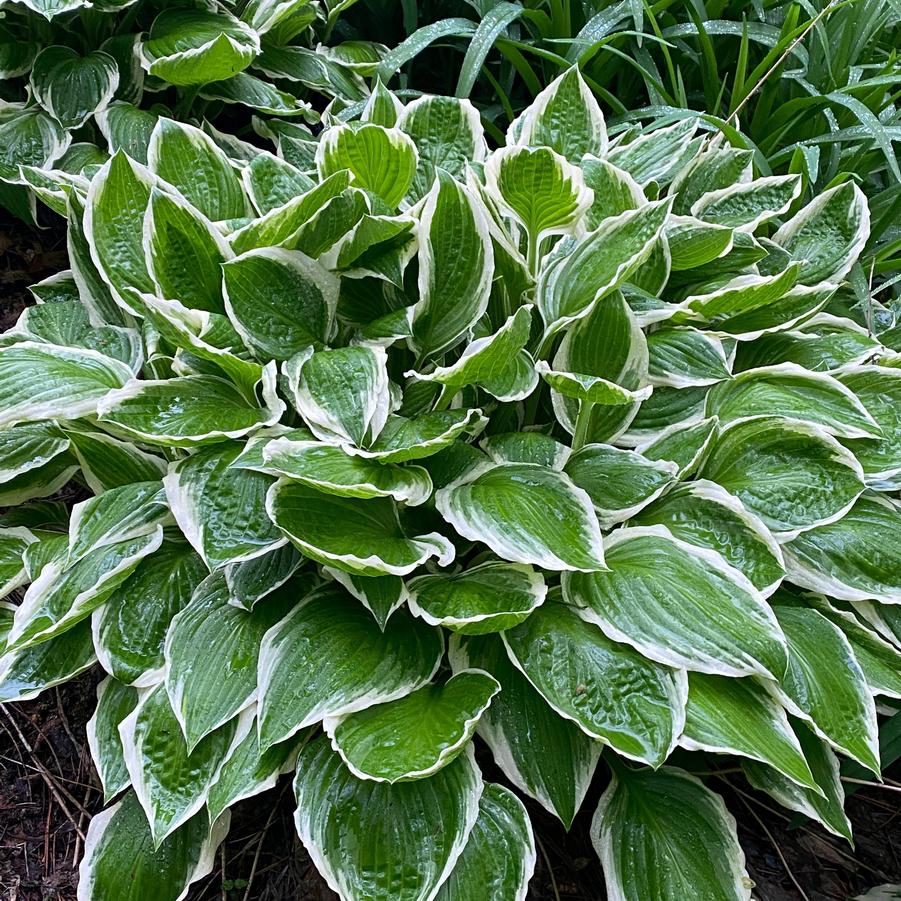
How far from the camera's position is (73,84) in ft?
5.91

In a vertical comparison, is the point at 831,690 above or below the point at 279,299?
below

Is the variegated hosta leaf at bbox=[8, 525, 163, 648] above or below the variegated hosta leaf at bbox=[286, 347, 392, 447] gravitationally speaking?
below

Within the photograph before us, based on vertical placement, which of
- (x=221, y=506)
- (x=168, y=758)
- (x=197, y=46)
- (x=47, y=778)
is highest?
(x=197, y=46)

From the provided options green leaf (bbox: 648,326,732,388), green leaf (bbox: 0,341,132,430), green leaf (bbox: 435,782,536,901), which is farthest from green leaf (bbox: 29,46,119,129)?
green leaf (bbox: 435,782,536,901)

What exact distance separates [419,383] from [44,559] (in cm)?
57

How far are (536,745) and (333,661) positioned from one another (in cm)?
28

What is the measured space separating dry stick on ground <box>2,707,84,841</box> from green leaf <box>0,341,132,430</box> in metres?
0.59

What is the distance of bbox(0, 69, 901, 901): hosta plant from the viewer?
968 millimetres

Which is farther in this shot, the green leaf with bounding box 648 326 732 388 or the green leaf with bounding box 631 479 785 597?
the green leaf with bounding box 648 326 732 388

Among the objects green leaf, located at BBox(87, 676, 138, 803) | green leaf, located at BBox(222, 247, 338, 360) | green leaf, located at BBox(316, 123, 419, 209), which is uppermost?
green leaf, located at BBox(316, 123, 419, 209)

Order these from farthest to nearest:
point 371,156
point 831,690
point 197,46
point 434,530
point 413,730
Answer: point 197,46
point 371,156
point 434,530
point 831,690
point 413,730

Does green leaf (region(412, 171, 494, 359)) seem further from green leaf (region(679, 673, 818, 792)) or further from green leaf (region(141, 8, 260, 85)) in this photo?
green leaf (region(141, 8, 260, 85))

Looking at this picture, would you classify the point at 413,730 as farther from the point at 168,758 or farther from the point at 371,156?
the point at 371,156

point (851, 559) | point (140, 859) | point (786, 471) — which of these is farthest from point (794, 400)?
point (140, 859)
